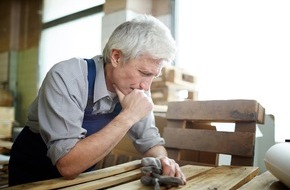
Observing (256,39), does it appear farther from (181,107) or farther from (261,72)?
(181,107)

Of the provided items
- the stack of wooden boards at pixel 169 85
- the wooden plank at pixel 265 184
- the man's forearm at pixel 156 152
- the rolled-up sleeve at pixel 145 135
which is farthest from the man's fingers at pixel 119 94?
the stack of wooden boards at pixel 169 85

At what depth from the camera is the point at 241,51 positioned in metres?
3.11

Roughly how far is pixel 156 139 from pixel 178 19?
8.95 ft

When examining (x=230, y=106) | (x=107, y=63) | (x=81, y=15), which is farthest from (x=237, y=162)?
(x=81, y=15)

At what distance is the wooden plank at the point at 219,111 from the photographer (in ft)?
5.37

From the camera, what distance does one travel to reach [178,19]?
13.0 feet

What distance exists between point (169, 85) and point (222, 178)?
6.19 ft

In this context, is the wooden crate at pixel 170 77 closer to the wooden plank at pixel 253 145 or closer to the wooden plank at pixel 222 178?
the wooden plank at pixel 253 145

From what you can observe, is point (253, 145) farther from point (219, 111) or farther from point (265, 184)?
point (265, 184)

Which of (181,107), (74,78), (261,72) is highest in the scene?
(261,72)

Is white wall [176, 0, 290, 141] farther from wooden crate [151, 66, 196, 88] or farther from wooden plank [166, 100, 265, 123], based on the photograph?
wooden plank [166, 100, 265, 123]

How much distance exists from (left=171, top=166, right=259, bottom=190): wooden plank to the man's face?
535mm

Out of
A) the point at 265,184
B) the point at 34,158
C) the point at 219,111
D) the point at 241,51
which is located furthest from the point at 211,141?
the point at 241,51

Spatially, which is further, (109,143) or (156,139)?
(156,139)
